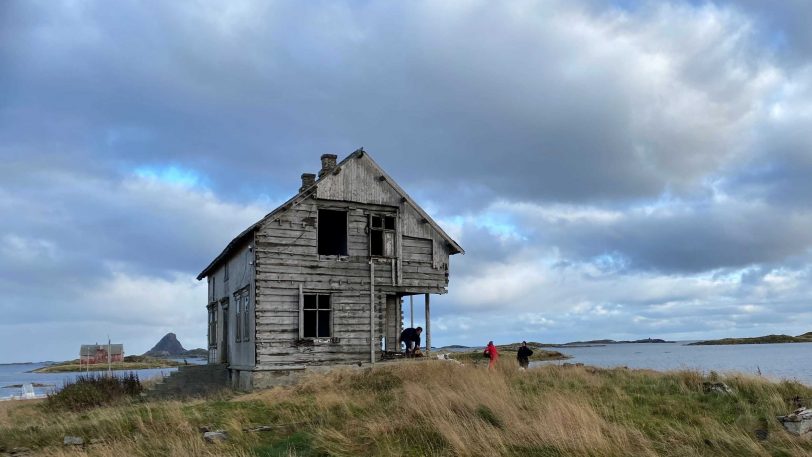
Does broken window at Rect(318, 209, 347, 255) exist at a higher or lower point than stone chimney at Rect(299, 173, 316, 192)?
lower

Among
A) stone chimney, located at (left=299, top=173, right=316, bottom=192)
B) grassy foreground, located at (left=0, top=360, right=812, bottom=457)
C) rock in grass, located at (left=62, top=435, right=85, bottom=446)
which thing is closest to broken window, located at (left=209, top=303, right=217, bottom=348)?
stone chimney, located at (left=299, top=173, right=316, bottom=192)

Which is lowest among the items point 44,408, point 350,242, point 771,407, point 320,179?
point 44,408

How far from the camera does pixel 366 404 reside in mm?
14648

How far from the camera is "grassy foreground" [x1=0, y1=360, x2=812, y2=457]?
973 centimetres

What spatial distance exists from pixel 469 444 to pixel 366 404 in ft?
17.7

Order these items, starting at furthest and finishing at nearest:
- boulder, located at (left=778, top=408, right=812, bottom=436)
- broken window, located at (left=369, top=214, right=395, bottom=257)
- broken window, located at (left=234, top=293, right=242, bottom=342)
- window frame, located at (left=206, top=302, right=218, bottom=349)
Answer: window frame, located at (left=206, top=302, right=218, bottom=349)
broken window, located at (left=234, top=293, right=242, bottom=342)
broken window, located at (left=369, top=214, right=395, bottom=257)
boulder, located at (left=778, top=408, right=812, bottom=436)

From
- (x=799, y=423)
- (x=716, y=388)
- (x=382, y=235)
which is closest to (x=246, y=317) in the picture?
(x=382, y=235)

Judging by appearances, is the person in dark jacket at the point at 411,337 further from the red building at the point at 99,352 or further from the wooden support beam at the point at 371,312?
the red building at the point at 99,352

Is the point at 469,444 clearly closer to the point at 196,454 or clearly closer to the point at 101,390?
the point at 196,454

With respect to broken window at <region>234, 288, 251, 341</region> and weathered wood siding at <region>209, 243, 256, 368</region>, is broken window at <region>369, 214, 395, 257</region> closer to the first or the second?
weathered wood siding at <region>209, 243, 256, 368</region>

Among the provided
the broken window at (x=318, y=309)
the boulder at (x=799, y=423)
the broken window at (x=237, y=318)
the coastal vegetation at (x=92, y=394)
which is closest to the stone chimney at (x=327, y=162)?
the broken window at (x=318, y=309)

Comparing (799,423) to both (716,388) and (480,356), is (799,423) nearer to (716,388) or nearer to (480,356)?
(716,388)

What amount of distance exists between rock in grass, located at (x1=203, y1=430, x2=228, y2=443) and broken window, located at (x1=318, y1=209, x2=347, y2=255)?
1328cm

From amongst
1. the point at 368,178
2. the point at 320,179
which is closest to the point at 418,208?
the point at 368,178
